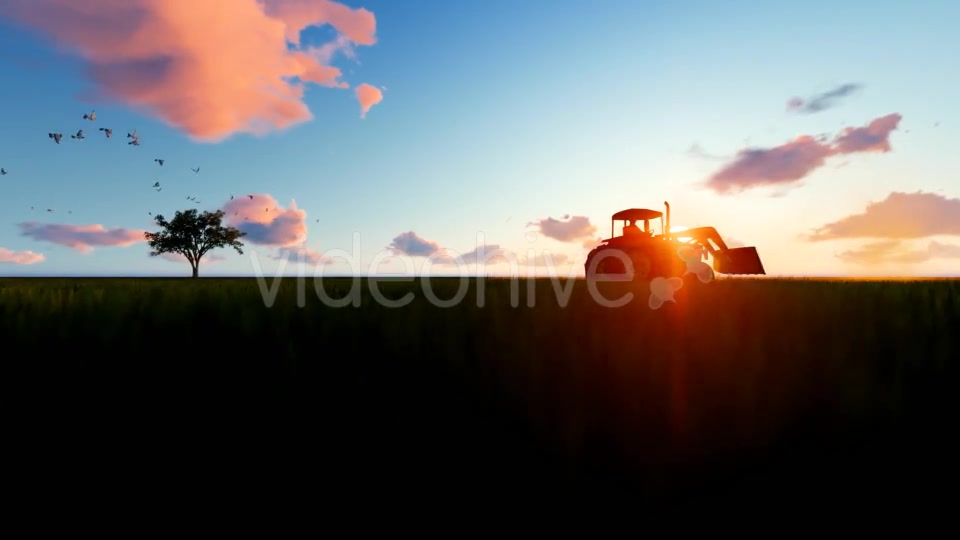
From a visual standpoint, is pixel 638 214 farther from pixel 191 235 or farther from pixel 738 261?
pixel 191 235

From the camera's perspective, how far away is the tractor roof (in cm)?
1558

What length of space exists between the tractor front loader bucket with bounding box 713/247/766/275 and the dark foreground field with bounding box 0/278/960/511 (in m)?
15.6

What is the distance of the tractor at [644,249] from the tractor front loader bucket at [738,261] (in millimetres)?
602

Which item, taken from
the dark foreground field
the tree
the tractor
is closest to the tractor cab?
the tractor

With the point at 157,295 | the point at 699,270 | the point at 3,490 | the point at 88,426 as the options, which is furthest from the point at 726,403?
the point at 699,270

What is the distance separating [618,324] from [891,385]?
1.64 m

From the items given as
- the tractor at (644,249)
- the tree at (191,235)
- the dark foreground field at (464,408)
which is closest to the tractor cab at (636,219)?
the tractor at (644,249)

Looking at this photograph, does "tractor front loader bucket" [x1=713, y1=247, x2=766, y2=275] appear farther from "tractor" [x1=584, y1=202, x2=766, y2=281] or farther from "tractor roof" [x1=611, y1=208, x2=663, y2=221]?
"tractor roof" [x1=611, y1=208, x2=663, y2=221]

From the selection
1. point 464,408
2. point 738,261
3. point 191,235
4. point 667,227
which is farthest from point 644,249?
point 191,235

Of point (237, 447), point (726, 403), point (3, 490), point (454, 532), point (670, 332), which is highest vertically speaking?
point (670, 332)

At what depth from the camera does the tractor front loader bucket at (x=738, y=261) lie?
17.9 metres

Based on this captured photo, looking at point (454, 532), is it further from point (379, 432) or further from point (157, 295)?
point (157, 295)

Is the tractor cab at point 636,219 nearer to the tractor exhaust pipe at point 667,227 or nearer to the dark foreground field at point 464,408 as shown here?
the tractor exhaust pipe at point 667,227

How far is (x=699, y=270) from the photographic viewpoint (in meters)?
15.0
